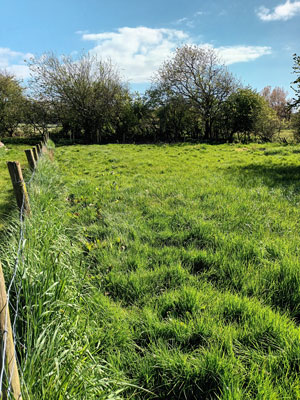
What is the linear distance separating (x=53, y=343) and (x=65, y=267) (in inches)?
43.8

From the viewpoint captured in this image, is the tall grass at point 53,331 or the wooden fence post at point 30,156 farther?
the wooden fence post at point 30,156

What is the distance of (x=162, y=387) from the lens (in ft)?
6.15

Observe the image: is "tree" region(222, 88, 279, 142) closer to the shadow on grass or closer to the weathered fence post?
the shadow on grass

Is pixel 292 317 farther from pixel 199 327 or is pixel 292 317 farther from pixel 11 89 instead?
pixel 11 89

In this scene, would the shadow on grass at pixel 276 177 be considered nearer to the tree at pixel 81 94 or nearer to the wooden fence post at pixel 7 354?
the wooden fence post at pixel 7 354

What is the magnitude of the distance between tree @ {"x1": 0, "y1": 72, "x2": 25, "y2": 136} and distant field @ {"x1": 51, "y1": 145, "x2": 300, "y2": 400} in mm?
28204

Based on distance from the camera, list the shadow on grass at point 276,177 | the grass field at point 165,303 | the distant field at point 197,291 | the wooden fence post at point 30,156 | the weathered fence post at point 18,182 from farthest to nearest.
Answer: the shadow on grass at point 276,177 → the wooden fence post at point 30,156 → the weathered fence post at point 18,182 → the distant field at point 197,291 → the grass field at point 165,303

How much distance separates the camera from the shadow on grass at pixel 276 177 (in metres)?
6.66

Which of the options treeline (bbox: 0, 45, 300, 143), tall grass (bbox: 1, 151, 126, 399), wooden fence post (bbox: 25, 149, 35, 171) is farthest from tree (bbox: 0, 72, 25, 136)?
tall grass (bbox: 1, 151, 126, 399)

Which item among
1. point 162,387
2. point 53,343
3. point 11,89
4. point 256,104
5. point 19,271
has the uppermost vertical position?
point 11,89

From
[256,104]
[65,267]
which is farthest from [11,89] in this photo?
[65,267]

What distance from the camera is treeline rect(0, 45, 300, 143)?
81.0 feet

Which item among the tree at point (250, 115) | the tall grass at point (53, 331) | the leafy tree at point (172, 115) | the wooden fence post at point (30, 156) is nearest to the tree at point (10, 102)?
the leafy tree at point (172, 115)

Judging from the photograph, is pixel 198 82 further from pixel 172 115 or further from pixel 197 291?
pixel 197 291
